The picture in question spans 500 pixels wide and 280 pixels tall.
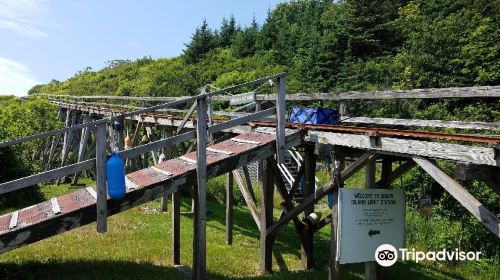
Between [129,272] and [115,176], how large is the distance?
2.90 metres

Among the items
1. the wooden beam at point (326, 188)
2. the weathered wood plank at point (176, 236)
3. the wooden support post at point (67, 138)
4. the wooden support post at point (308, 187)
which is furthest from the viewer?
the wooden support post at point (67, 138)

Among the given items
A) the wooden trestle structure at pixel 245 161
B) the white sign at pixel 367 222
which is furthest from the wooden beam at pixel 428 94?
the white sign at pixel 367 222

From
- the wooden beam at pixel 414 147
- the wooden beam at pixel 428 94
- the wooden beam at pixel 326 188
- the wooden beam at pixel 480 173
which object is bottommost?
the wooden beam at pixel 326 188

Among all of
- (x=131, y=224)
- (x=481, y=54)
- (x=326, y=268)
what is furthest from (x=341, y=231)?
(x=481, y=54)

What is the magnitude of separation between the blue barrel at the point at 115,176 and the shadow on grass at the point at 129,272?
7.83 feet

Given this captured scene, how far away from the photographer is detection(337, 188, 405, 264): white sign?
637 centimetres

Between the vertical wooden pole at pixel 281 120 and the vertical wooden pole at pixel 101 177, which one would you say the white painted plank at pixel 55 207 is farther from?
the vertical wooden pole at pixel 281 120

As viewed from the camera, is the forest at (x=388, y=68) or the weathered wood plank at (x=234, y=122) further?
the forest at (x=388, y=68)

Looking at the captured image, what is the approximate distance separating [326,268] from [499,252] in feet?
13.3

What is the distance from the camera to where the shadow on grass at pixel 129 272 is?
707 centimetres

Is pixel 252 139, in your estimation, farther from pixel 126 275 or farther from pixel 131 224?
pixel 131 224

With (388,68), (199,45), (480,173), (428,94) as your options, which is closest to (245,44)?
(199,45)

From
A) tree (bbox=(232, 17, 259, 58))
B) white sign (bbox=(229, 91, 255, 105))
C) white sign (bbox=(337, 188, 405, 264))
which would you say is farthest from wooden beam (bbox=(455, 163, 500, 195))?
tree (bbox=(232, 17, 259, 58))

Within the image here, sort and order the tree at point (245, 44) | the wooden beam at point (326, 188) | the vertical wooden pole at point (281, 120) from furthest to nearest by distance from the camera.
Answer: the tree at point (245, 44) < the vertical wooden pole at point (281, 120) < the wooden beam at point (326, 188)
